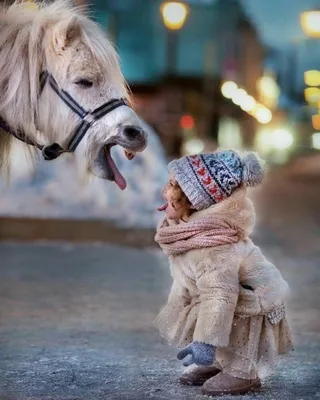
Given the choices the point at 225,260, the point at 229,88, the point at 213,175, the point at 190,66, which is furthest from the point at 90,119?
the point at 190,66

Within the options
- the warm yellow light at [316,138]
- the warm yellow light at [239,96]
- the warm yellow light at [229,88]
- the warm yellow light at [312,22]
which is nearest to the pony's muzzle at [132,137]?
the warm yellow light at [312,22]

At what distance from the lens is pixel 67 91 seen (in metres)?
4.47

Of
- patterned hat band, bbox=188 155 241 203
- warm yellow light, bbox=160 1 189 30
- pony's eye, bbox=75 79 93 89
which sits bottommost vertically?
patterned hat band, bbox=188 155 241 203

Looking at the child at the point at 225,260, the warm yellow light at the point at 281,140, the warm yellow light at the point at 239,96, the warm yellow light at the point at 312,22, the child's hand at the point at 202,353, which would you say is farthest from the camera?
the warm yellow light at the point at 281,140

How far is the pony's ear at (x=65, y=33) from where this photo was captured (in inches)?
174

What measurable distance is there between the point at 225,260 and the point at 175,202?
40 centimetres

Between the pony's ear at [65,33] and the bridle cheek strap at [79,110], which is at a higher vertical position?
the pony's ear at [65,33]

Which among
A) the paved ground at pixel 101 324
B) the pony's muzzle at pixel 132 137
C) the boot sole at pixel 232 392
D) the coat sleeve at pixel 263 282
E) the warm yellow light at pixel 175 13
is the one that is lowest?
the boot sole at pixel 232 392

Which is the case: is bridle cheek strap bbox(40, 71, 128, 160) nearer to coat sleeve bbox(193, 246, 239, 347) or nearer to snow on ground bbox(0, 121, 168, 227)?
coat sleeve bbox(193, 246, 239, 347)

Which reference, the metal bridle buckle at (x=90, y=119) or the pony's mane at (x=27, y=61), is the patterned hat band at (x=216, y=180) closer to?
the pony's mane at (x=27, y=61)

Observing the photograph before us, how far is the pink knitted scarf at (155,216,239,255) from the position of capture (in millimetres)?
4996

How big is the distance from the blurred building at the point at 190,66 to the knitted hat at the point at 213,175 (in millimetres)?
1471

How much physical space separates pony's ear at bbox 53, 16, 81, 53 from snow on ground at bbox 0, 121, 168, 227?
9357mm

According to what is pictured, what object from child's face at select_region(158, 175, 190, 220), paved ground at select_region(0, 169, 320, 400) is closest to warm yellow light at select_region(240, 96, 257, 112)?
paved ground at select_region(0, 169, 320, 400)
